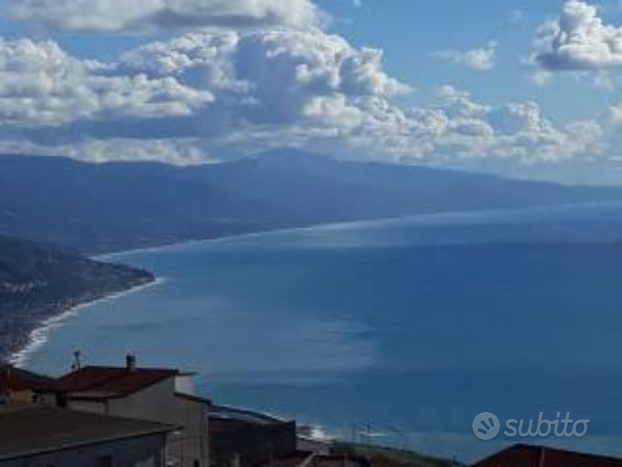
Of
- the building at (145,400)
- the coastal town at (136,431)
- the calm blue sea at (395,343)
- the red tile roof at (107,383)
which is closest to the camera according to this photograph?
the coastal town at (136,431)

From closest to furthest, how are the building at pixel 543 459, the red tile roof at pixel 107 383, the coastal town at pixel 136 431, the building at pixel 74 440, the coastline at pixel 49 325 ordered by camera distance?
the building at pixel 74 440
the coastal town at pixel 136 431
the building at pixel 543 459
the red tile roof at pixel 107 383
the coastline at pixel 49 325

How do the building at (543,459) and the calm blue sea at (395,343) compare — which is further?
the calm blue sea at (395,343)

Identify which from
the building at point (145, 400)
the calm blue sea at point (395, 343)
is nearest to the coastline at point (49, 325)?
the calm blue sea at point (395, 343)

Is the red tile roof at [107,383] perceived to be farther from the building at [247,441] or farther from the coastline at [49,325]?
the coastline at [49,325]

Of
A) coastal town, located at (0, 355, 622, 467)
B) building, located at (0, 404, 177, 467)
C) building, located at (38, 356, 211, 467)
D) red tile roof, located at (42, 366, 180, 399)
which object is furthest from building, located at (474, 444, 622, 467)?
building, located at (0, 404, 177, 467)

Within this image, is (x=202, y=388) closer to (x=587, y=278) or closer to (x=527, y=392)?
(x=527, y=392)

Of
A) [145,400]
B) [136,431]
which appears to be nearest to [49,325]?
[145,400]

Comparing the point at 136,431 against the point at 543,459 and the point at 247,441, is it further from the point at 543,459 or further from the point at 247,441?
the point at 247,441
